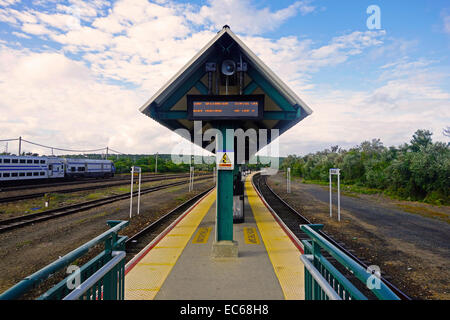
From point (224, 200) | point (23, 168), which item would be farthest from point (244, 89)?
point (23, 168)

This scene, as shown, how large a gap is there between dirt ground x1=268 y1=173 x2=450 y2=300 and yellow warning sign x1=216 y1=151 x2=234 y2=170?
17.0 ft

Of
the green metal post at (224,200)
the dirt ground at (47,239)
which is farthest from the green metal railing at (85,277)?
the dirt ground at (47,239)

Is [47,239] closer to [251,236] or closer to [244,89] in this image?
[251,236]

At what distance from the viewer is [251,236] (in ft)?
29.4

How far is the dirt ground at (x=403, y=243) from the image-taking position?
673cm

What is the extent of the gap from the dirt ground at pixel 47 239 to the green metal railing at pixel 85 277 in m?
4.88

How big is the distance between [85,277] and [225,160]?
426 cm

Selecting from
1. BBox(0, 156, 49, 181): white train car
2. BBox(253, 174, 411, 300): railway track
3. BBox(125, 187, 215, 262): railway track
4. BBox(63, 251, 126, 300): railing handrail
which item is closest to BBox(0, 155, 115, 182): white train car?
BBox(0, 156, 49, 181): white train car

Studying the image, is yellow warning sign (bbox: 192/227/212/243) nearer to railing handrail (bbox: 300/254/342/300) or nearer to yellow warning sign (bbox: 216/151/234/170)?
yellow warning sign (bbox: 216/151/234/170)

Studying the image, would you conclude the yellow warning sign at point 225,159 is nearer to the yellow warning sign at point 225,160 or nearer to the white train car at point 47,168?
the yellow warning sign at point 225,160
